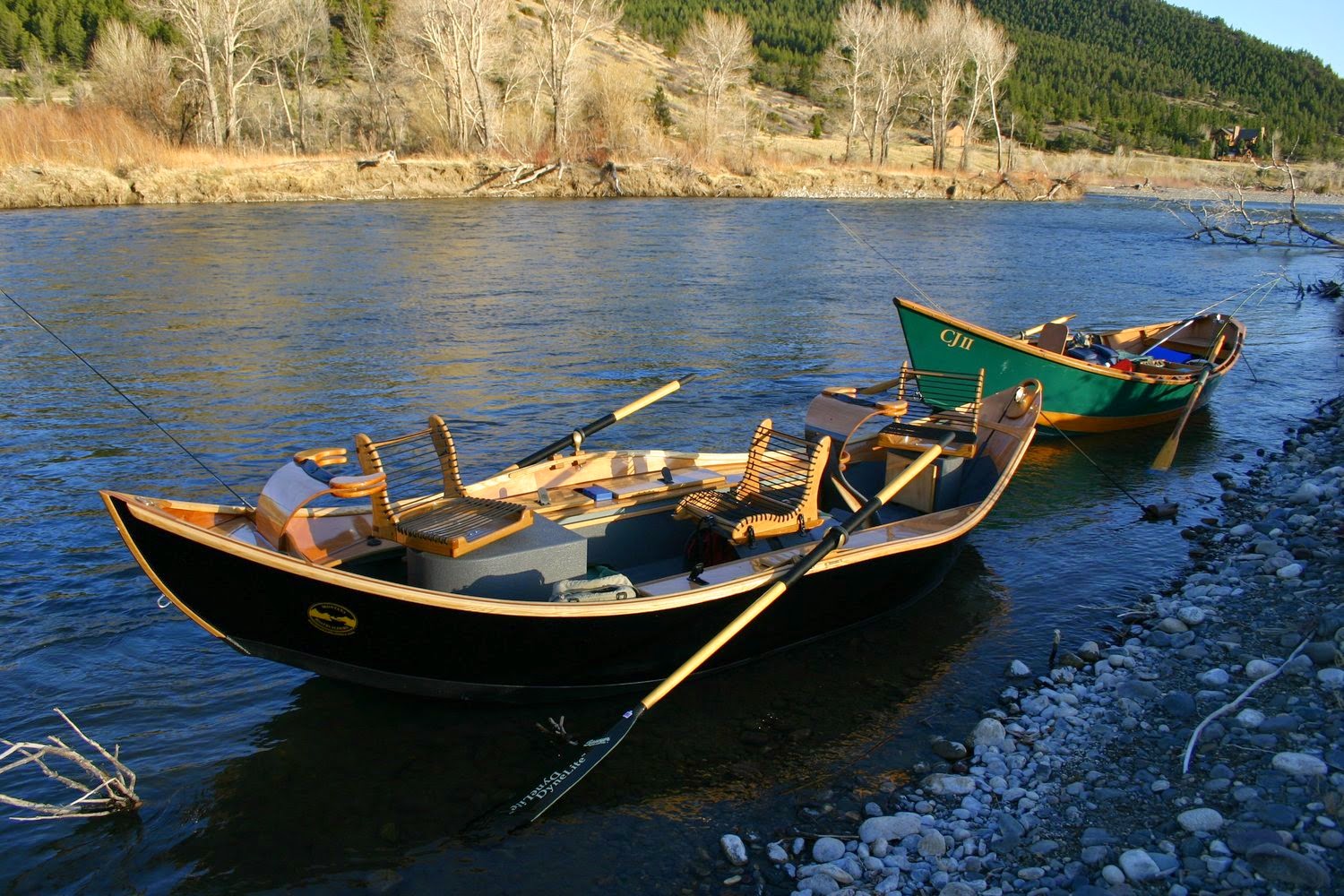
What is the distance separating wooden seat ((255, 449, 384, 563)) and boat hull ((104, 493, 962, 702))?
727 mm

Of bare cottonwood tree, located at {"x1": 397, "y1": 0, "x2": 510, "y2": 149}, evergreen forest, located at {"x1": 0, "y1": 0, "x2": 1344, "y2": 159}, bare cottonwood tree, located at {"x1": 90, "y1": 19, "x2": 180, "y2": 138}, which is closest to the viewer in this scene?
bare cottonwood tree, located at {"x1": 90, "y1": 19, "x2": 180, "y2": 138}

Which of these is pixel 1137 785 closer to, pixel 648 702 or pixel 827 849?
pixel 827 849

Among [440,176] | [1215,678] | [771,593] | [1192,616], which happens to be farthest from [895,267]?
[440,176]

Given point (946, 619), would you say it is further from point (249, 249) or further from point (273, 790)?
point (249, 249)

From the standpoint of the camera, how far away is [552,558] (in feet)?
22.2

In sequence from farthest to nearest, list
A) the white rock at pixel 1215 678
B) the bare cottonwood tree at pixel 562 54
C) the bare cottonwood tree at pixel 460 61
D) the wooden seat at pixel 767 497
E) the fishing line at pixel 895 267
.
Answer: the bare cottonwood tree at pixel 562 54 → the bare cottonwood tree at pixel 460 61 → the fishing line at pixel 895 267 → the wooden seat at pixel 767 497 → the white rock at pixel 1215 678

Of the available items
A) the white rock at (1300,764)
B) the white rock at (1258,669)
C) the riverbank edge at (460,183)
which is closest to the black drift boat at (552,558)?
the white rock at (1258,669)

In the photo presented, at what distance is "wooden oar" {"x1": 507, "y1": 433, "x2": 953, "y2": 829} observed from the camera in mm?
5914

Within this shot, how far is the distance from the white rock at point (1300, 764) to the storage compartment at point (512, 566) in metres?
4.11

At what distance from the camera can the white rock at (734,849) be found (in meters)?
5.62

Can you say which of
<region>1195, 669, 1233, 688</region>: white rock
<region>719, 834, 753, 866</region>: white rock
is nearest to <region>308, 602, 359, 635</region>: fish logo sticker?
<region>719, 834, 753, 866</region>: white rock

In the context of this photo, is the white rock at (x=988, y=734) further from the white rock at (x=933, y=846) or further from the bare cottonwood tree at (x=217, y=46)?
the bare cottonwood tree at (x=217, y=46)

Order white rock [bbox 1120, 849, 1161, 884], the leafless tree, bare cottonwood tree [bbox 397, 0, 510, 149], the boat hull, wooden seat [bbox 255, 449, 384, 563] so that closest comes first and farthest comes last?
1. white rock [bbox 1120, 849, 1161, 884]
2. the boat hull
3. wooden seat [bbox 255, 449, 384, 563]
4. bare cottonwood tree [bbox 397, 0, 510, 149]
5. the leafless tree

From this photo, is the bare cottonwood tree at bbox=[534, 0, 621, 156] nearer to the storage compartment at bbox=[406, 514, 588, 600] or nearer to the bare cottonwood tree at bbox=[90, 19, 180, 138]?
the bare cottonwood tree at bbox=[90, 19, 180, 138]
